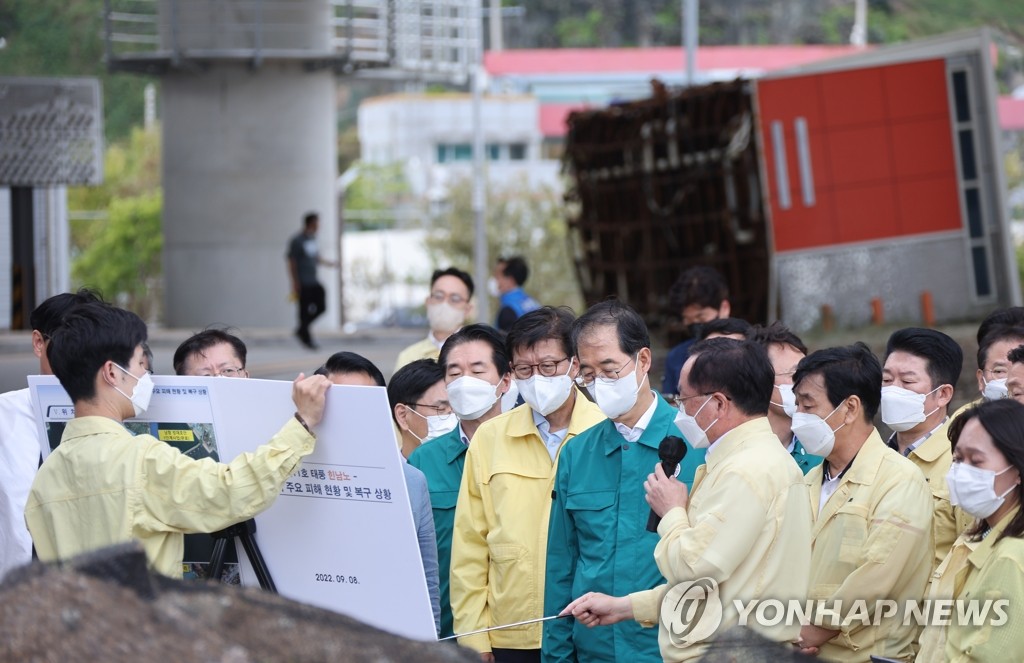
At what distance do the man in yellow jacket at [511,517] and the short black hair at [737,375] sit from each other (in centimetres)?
93

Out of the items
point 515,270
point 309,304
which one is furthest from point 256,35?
point 515,270

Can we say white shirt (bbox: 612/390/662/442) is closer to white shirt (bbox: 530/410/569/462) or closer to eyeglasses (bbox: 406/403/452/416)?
white shirt (bbox: 530/410/569/462)

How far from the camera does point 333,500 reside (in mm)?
4250

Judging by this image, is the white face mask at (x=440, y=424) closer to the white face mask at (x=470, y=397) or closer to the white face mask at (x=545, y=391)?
the white face mask at (x=470, y=397)

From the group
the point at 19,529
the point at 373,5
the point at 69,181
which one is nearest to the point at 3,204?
the point at 69,181

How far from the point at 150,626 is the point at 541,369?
302cm

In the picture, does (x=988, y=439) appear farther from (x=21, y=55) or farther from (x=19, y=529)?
(x=21, y=55)

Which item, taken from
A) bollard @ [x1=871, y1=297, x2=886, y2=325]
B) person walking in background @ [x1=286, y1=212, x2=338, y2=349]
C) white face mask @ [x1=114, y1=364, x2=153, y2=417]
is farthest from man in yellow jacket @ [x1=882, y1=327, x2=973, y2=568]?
person walking in background @ [x1=286, y1=212, x2=338, y2=349]

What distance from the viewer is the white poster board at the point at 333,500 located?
415 centimetres

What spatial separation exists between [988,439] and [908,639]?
2.90ft

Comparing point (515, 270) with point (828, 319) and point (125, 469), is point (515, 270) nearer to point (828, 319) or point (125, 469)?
point (828, 319)

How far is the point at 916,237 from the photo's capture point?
15797 millimetres

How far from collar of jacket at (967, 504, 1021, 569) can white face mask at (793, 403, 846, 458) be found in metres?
0.83

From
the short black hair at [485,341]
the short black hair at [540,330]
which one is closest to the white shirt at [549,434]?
the short black hair at [540,330]
